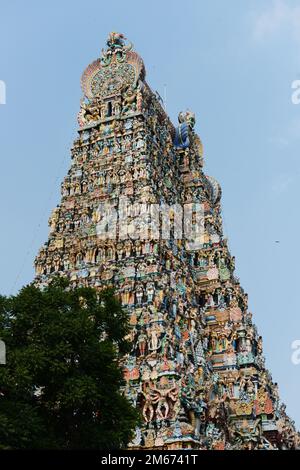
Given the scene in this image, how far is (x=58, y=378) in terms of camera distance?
645 inches

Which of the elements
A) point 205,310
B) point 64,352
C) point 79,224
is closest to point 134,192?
point 79,224

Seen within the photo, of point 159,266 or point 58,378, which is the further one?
point 159,266

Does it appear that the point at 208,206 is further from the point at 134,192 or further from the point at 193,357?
the point at 193,357

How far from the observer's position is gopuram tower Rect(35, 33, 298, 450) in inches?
1035

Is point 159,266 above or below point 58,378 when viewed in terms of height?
above

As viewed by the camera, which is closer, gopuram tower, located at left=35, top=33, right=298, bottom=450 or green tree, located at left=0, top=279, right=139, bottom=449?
green tree, located at left=0, top=279, right=139, bottom=449

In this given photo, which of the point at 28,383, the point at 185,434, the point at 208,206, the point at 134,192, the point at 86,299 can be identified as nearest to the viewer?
the point at 28,383

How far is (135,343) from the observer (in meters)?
27.7

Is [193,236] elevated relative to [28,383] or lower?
elevated

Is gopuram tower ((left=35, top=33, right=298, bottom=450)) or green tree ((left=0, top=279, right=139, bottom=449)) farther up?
gopuram tower ((left=35, top=33, right=298, bottom=450))

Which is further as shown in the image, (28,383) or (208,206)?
(208,206)

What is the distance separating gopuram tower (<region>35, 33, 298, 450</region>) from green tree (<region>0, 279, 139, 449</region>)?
7.49m

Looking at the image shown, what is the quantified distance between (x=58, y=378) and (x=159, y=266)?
14.7m
